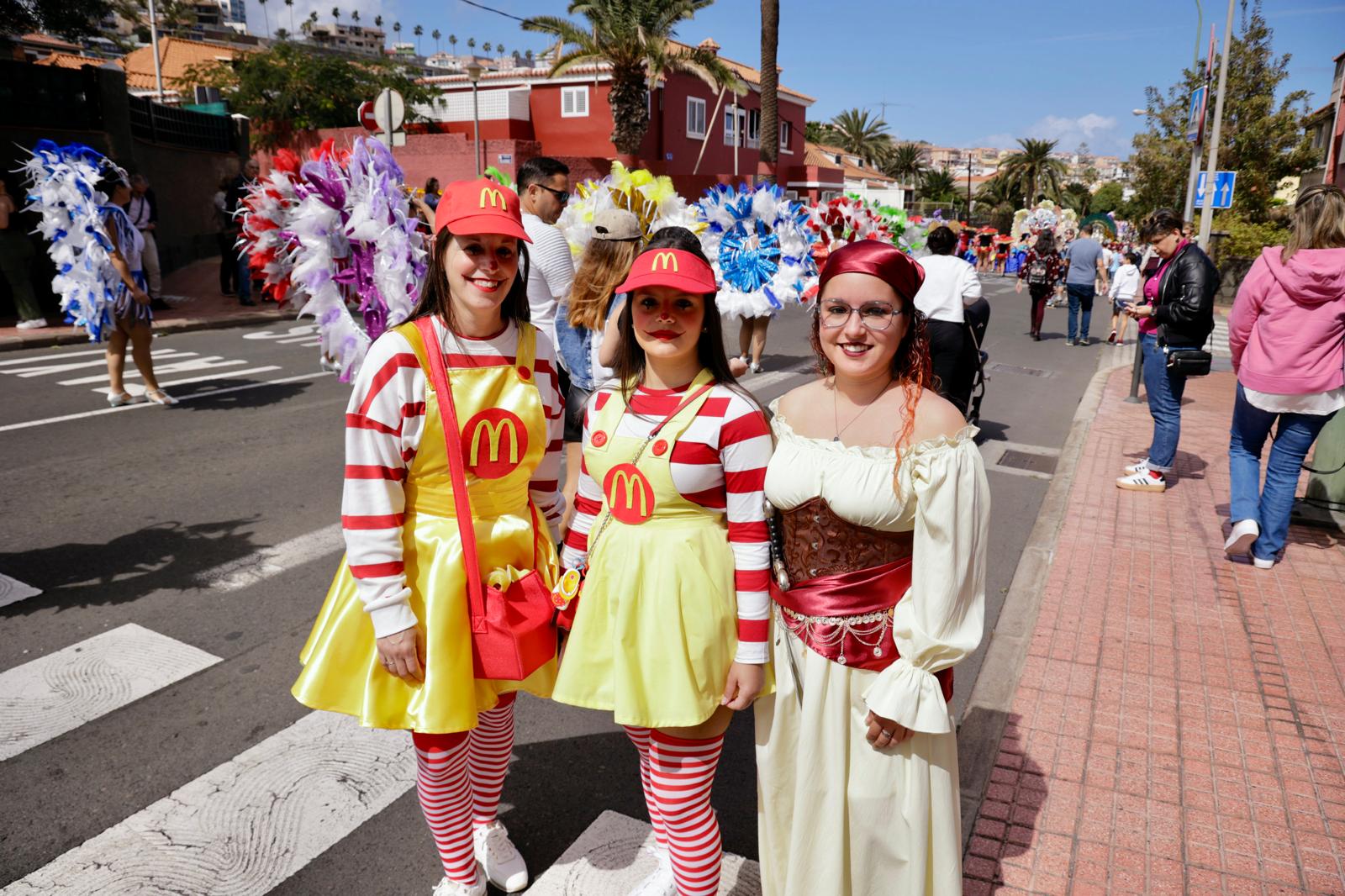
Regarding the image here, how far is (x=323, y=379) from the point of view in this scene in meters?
10.3

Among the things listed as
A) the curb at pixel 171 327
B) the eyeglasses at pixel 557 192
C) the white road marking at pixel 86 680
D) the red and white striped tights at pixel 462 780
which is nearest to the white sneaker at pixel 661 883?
the red and white striped tights at pixel 462 780

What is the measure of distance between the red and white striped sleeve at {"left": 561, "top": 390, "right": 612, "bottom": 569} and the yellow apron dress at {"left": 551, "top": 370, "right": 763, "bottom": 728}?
5.0 inches

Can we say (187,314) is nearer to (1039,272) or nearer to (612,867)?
(1039,272)

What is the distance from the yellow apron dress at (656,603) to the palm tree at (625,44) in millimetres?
28290

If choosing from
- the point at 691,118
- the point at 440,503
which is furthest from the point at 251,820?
the point at 691,118

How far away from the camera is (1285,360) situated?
16.3ft

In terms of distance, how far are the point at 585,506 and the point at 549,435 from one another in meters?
0.28

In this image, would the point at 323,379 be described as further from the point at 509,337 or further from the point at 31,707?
the point at 509,337

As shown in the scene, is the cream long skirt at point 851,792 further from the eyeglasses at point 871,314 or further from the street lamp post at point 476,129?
the street lamp post at point 476,129

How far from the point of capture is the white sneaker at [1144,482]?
6840mm

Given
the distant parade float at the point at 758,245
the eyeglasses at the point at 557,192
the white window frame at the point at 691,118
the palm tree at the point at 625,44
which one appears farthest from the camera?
the white window frame at the point at 691,118

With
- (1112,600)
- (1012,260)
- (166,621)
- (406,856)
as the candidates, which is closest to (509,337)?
(406,856)

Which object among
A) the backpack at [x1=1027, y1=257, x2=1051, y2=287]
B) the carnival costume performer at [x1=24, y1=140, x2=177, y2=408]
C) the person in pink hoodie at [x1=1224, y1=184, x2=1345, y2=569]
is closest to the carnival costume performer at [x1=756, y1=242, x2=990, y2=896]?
the person in pink hoodie at [x1=1224, y1=184, x2=1345, y2=569]

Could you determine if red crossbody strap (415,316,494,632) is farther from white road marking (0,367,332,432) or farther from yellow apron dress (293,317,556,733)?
white road marking (0,367,332,432)
